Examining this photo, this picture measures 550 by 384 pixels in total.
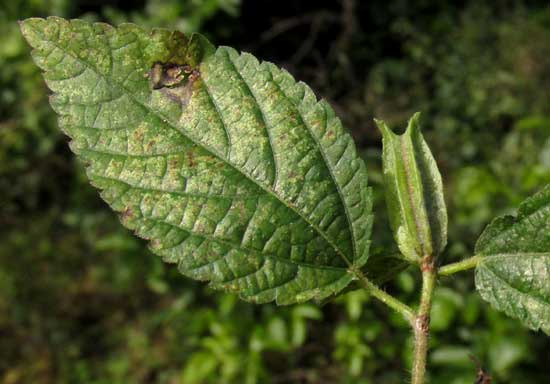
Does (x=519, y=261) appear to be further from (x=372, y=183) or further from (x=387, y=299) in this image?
(x=372, y=183)

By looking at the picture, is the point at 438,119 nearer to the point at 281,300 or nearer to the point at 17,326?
the point at 17,326

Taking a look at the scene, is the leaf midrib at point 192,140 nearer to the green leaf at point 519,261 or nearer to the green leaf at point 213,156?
the green leaf at point 213,156

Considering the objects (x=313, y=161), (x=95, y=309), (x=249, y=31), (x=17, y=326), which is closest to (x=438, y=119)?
(x=249, y=31)

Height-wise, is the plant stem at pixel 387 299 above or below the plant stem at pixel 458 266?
below

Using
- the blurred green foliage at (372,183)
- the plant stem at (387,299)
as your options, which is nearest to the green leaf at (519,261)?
the plant stem at (387,299)

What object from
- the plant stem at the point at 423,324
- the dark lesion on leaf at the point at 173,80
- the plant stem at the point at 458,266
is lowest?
the plant stem at the point at 423,324

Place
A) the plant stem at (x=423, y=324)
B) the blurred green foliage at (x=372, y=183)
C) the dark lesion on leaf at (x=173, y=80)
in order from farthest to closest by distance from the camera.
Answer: the blurred green foliage at (x=372, y=183) → the dark lesion on leaf at (x=173, y=80) → the plant stem at (x=423, y=324)

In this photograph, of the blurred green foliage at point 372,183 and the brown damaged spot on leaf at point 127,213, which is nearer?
the brown damaged spot on leaf at point 127,213
